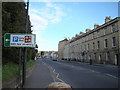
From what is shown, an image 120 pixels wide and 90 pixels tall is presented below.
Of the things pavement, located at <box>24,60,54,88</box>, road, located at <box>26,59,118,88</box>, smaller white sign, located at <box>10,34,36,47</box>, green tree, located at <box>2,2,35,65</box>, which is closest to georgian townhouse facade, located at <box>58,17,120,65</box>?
road, located at <box>26,59,118,88</box>

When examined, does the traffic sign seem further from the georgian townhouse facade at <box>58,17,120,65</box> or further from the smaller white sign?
the georgian townhouse facade at <box>58,17,120,65</box>

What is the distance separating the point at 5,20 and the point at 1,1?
1.33 m

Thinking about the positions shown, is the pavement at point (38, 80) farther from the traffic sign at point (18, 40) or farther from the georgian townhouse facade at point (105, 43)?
the georgian townhouse facade at point (105, 43)

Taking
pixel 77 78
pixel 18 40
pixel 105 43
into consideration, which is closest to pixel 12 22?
pixel 18 40

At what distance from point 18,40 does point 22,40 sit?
18 cm

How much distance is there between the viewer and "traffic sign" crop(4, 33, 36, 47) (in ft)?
23.1

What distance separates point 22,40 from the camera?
7199 mm

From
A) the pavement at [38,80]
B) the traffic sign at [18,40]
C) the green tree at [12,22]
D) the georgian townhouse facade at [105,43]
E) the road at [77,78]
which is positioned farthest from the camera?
the georgian townhouse facade at [105,43]

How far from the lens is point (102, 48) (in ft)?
140

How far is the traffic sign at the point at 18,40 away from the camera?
703 centimetres

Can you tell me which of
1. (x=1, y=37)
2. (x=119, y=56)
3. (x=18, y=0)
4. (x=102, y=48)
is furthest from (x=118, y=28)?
(x=1, y=37)

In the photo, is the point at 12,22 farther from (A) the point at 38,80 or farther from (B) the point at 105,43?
(B) the point at 105,43

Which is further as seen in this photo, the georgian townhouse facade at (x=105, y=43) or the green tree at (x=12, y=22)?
the georgian townhouse facade at (x=105, y=43)

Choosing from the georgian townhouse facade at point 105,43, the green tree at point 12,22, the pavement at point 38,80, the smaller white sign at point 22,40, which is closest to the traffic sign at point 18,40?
the smaller white sign at point 22,40
